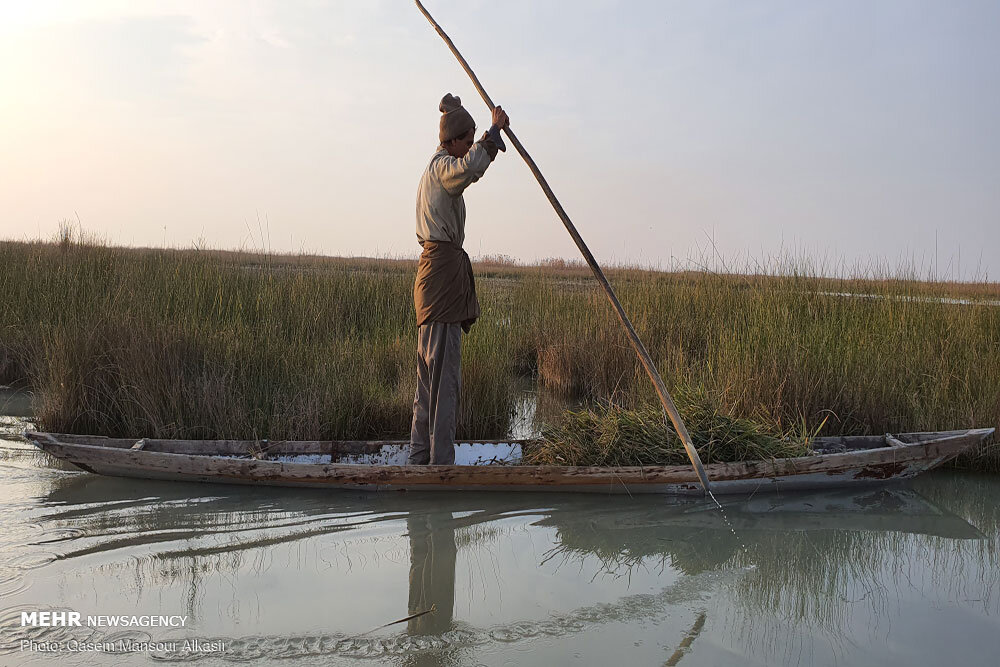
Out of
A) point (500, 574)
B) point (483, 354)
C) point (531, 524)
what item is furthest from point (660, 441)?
point (483, 354)

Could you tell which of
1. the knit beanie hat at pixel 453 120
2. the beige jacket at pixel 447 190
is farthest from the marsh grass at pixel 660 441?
the knit beanie hat at pixel 453 120

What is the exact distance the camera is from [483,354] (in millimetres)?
6168

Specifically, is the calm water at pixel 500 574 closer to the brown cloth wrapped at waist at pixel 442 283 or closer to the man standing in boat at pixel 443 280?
the man standing in boat at pixel 443 280

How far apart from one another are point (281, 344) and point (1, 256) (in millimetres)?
5262

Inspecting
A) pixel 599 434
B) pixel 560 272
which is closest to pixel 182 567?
pixel 599 434

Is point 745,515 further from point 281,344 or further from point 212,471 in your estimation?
point 281,344

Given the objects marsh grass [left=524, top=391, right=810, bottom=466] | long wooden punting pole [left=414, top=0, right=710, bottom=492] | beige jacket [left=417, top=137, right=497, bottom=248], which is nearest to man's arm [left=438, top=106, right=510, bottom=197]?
beige jacket [left=417, top=137, right=497, bottom=248]

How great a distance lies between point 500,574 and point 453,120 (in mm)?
2308

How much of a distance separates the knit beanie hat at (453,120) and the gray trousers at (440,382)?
1021 millimetres

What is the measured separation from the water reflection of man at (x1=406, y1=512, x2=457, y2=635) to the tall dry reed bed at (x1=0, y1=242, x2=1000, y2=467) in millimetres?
1627

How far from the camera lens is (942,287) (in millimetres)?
7625

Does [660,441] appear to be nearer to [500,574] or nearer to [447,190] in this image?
[500,574]

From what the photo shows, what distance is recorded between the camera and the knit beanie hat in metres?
4.16

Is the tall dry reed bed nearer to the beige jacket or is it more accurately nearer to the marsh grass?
the marsh grass
